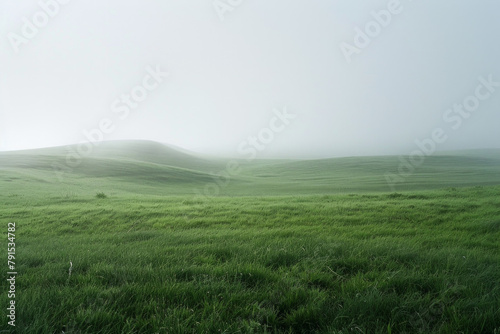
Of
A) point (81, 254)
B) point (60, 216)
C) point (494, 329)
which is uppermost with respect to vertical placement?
point (494, 329)

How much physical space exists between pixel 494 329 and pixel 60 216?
510 inches

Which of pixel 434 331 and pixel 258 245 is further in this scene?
pixel 258 245

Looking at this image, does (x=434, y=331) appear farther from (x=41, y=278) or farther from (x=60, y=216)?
(x=60, y=216)

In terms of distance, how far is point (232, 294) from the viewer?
3.02 m

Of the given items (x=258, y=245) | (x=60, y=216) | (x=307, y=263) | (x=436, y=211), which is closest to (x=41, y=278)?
(x=258, y=245)

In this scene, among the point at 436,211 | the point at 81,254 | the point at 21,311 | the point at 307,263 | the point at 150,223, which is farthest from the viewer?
the point at 436,211

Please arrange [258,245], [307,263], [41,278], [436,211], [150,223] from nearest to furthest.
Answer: [41,278]
[307,263]
[258,245]
[150,223]
[436,211]

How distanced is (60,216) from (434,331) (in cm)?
1248

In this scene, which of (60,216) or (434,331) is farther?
(60,216)

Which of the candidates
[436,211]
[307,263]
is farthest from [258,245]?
[436,211]

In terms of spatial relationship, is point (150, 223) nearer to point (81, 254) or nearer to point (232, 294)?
point (81, 254)

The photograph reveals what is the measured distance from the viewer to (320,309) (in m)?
2.72

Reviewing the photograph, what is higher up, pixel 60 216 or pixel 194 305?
pixel 194 305

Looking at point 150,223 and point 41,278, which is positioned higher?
point 41,278
